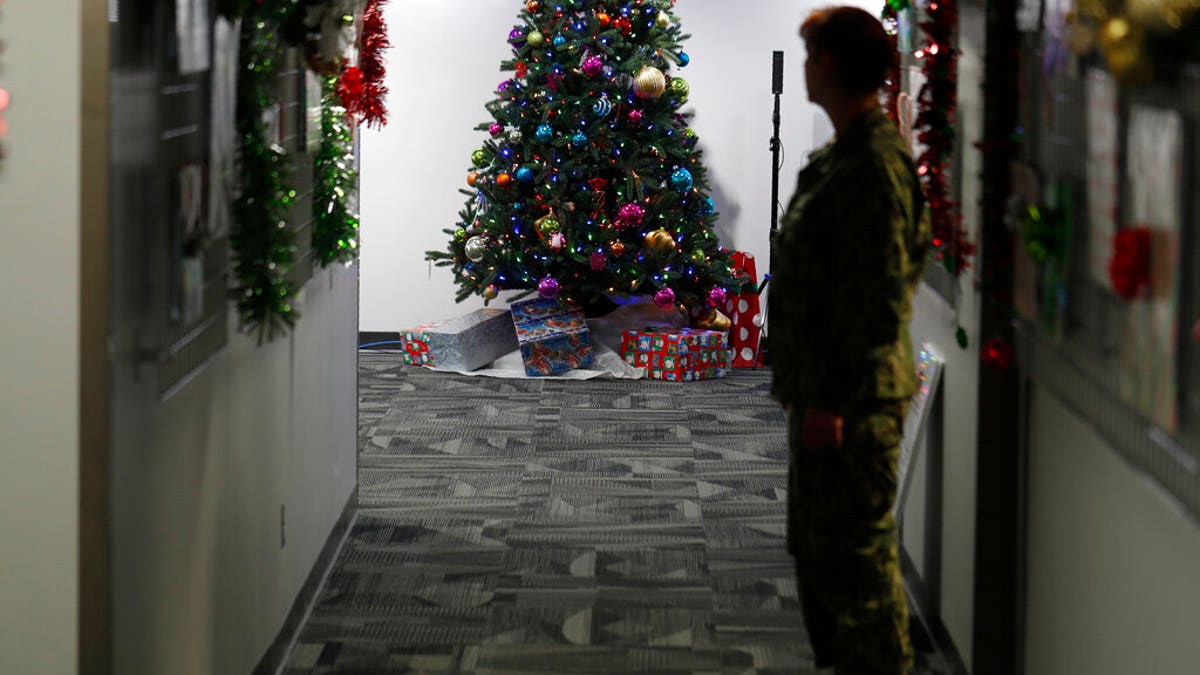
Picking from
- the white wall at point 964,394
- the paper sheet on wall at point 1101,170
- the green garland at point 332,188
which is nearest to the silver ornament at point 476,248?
the green garland at point 332,188

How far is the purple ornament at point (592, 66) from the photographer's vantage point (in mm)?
7133

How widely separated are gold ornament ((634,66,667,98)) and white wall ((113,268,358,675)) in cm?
302

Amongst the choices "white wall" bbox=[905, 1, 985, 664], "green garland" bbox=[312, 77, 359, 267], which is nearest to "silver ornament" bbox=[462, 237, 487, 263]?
"green garland" bbox=[312, 77, 359, 267]

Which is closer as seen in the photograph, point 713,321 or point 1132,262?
point 1132,262

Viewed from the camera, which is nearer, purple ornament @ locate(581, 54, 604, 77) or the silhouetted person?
the silhouetted person

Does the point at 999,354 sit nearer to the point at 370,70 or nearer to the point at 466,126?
the point at 370,70

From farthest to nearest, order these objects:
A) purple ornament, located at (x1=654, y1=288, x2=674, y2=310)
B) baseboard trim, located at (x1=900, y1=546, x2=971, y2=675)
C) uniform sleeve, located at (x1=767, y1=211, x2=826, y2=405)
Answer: purple ornament, located at (x1=654, y1=288, x2=674, y2=310) → baseboard trim, located at (x1=900, y1=546, x2=971, y2=675) → uniform sleeve, located at (x1=767, y1=211, x2=826, y2=405)

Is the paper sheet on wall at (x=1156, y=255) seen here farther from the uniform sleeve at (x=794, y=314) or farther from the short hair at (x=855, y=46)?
the short hair at (x=855, y=46)

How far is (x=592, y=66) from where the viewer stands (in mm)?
7129

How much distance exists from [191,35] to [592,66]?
4.83 m

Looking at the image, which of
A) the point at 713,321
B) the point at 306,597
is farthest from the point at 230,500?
the point at 713,321

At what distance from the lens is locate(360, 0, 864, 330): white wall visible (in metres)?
7.93

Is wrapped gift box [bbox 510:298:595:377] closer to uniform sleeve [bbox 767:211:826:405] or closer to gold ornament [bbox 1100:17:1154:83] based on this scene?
uniform sleeve [bbox 767:211:826:405]

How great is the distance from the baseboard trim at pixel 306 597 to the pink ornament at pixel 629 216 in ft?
8.72
